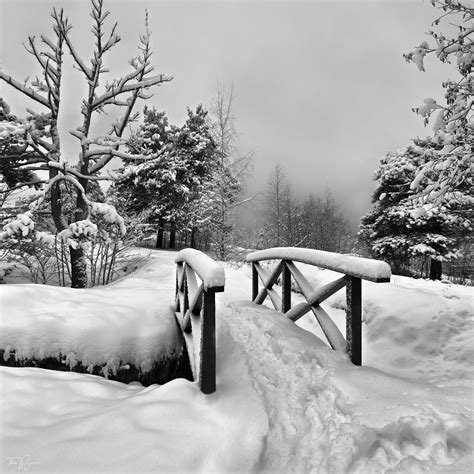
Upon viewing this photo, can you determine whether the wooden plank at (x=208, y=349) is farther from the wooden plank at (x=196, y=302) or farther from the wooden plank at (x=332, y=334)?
the wooden plank at (x=332, y=334)

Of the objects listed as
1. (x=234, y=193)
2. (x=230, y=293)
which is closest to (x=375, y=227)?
(x=234, y=193)

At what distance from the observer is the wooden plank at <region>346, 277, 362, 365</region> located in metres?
2.69

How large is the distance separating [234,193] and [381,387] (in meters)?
12.3

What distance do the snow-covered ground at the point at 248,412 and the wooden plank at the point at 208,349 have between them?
98 millimetres

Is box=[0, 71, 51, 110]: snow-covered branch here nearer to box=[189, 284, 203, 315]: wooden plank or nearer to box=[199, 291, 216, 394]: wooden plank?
box=[189, 284, 203, 315]: wooden plank

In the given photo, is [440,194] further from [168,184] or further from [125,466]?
[168,184]

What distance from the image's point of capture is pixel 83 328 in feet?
10.7

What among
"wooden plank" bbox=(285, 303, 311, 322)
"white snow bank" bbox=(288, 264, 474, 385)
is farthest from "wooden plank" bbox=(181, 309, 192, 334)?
"white snow bank" bbox=(288, 264, 474, 385)

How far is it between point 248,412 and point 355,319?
1.33 metres

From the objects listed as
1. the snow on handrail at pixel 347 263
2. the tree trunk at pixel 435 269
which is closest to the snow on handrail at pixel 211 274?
the snow on handrail at pixel 347 263

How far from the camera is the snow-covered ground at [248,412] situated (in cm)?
154

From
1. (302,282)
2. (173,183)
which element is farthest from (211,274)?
(173,183)

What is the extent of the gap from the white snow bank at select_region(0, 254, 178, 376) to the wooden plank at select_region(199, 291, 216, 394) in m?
1.48

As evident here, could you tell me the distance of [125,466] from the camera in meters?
1.45
